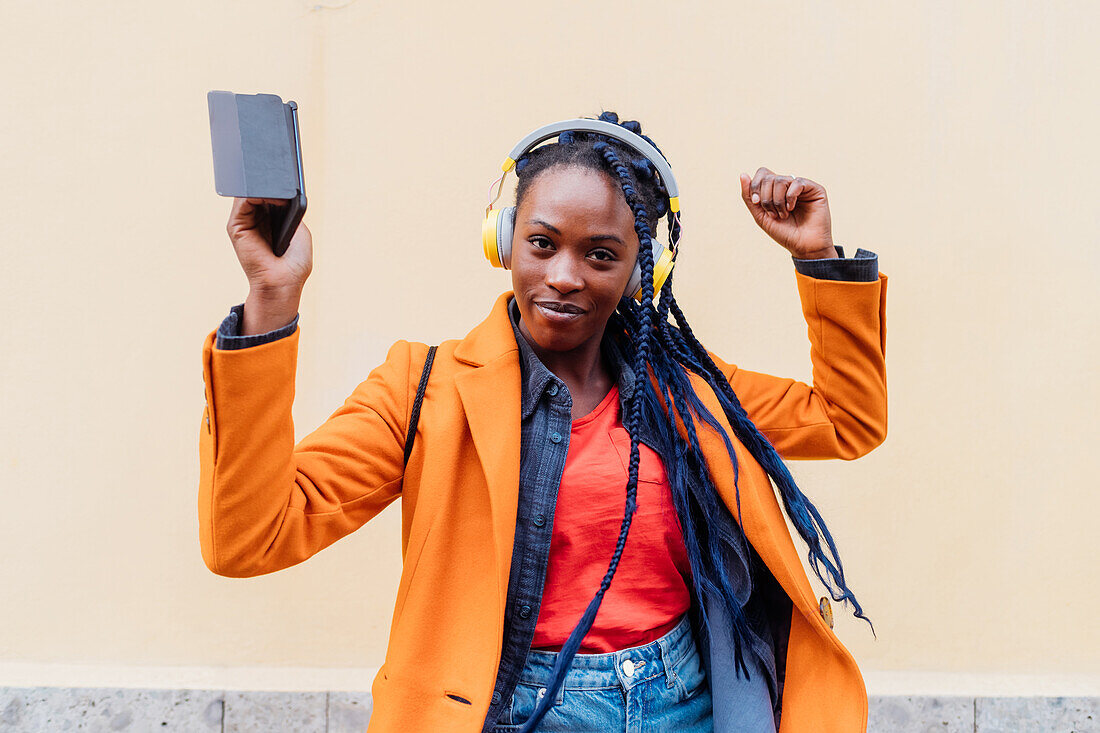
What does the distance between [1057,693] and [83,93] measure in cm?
381

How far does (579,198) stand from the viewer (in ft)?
5.99

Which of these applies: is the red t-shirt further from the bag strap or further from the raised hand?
the raised hand

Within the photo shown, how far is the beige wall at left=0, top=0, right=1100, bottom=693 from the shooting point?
2957 millimetres

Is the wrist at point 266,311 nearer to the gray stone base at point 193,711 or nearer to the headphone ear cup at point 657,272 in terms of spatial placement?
the headphone ear cup at point 657,272

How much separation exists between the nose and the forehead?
8 centimetres

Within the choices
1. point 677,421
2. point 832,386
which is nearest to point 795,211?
point 832,386

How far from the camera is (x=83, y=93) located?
294 centimetres

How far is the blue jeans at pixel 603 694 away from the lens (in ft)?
5.69

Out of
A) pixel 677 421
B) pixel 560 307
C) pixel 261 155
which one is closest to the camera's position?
pixel 261 155

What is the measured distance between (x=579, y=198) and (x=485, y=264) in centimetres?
127

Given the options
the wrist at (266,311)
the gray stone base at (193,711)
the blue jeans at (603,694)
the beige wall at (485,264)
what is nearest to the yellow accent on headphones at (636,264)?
the wrist at (266,311)

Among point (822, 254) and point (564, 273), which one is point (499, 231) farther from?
point (822, 254)

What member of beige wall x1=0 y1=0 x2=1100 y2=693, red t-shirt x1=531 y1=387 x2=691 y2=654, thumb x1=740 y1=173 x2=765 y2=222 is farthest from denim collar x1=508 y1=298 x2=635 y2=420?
beige wall x1=0 y1=0 x2=1100 y2=693

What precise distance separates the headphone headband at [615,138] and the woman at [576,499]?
18 mm
